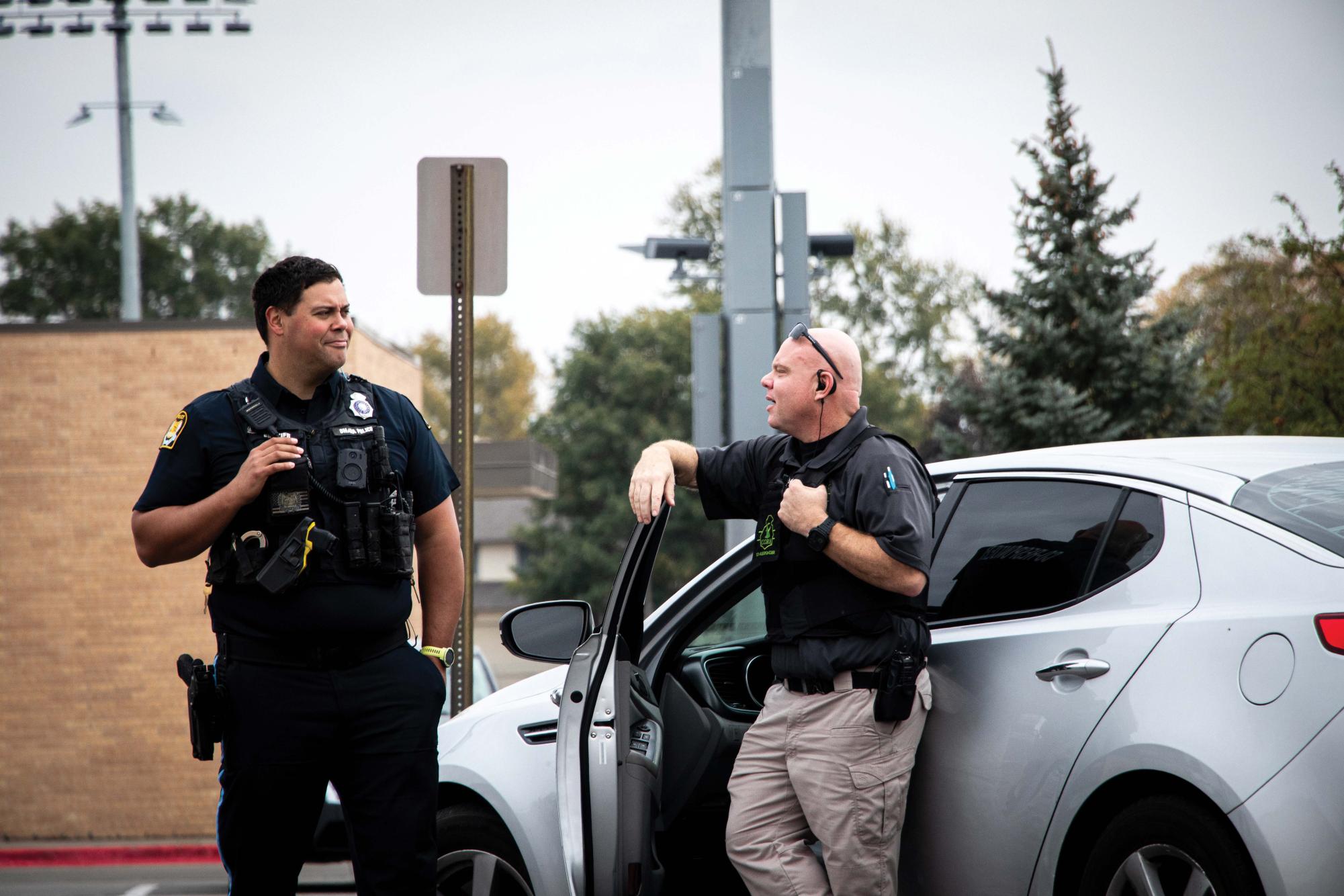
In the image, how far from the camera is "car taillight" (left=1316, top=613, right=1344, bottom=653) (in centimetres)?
245

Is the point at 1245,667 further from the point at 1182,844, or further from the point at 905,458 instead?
the point at 905,458

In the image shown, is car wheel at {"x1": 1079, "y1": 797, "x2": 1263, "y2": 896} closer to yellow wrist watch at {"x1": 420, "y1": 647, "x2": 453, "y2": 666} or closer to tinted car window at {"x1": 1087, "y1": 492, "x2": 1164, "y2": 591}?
tinted car window at {"x1": 1087, "y1": 492, "x2": 1164, "y2": 591}

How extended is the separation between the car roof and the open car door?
94 centimetres

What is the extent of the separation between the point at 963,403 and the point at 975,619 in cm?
1242

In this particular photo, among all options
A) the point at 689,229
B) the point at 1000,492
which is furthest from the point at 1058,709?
the point at 689,229

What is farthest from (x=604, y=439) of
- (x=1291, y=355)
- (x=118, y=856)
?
(x=118, y=856)

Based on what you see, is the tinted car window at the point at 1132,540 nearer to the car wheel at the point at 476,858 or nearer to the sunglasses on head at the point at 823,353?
the sunglasses on head at the point at 823,353

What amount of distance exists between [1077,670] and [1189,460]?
0.59 meters

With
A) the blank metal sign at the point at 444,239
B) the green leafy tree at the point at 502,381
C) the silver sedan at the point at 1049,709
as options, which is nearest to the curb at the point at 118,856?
the blank metal sign at the point at 444,239

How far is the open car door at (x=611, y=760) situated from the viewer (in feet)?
10.6

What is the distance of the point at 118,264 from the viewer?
49219 millimetres

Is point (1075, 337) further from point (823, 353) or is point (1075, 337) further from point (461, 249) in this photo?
point (823, 353)

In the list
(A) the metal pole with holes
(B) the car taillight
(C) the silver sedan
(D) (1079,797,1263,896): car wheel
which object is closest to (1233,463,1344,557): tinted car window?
(C) the silver sedan

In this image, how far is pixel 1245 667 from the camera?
2564 mm
